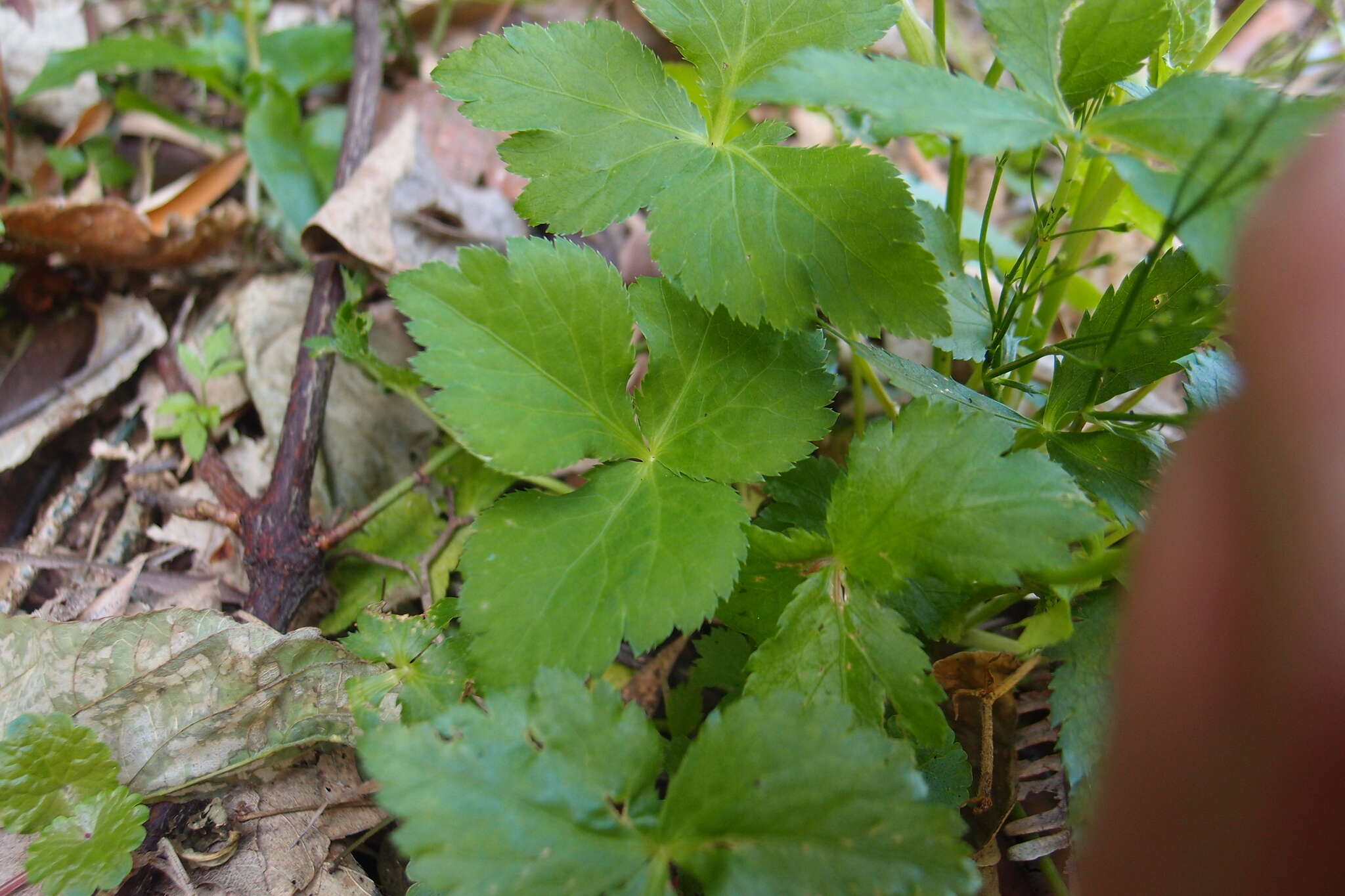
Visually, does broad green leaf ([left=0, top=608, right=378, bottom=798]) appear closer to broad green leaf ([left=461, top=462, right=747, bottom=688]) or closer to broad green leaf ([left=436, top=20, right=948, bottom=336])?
broad green leaf ([left=461, top=462, right=747, bottom=688])

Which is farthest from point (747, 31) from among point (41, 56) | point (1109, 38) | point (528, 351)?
point (41, 56)

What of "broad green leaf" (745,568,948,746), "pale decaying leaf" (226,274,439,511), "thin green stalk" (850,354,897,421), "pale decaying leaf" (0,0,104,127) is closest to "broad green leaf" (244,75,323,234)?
"pale decaying leaf" (226,274,439,511)

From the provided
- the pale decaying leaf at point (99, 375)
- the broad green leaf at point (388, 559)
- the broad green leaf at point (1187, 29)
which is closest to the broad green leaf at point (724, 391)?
the broad green leaf at point (388, 559)

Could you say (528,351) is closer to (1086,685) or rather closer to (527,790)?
(527,790)

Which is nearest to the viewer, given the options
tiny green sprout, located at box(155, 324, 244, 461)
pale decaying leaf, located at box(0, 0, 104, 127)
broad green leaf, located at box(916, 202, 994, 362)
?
broad green leaf, located at box(916, 202, 994, 362)

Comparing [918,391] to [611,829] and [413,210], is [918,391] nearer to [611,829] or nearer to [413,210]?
[611,829]
